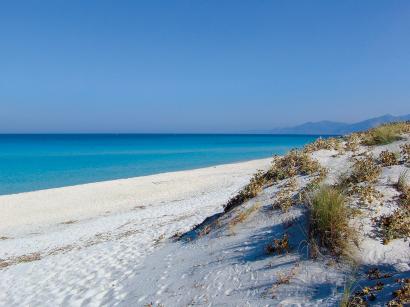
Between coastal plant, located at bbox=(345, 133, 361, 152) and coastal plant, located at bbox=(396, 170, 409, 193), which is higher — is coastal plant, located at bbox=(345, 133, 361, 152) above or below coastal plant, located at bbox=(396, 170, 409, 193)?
above

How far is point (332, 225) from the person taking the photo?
20.5 feet

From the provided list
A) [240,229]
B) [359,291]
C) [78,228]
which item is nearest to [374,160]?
[240,229]

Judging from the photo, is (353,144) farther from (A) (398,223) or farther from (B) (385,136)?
(A) (398,223)

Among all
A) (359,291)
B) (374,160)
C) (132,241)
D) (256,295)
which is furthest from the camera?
(132,241)

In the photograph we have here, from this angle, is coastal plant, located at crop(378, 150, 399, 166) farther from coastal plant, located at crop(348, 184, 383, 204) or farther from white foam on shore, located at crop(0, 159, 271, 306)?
white foam on shore, located at crop(0, 159, 271, 306)

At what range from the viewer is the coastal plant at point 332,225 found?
6.16 metres

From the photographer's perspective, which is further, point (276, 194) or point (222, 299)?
point (276, 194)

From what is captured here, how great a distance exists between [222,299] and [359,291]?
6.44 feet

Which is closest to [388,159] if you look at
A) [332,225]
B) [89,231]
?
[332,225]

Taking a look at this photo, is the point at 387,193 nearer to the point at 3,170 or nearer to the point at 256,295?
the point at 256,295

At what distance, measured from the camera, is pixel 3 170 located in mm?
51906

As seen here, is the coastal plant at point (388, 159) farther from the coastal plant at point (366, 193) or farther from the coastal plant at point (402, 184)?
the coastal plant at point (366, 193)

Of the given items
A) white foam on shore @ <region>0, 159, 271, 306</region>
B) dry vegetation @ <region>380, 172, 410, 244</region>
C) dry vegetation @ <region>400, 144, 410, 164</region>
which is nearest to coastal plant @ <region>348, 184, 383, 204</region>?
dry vegetation @ <region>380, 172, 410, 244</region>

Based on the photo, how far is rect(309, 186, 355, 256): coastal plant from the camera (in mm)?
6156
